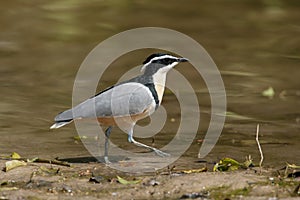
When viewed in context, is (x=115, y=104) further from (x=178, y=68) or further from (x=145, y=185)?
(x=178, y=68)

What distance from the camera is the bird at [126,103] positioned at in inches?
336

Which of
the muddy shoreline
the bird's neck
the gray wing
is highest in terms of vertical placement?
the bird's neck

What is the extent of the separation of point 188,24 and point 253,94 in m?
4.67

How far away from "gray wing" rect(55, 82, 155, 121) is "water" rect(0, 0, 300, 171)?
64 centimetres

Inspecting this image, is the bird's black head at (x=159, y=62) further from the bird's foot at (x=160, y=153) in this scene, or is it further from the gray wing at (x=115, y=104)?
the bird's foot at (x=160, y=153)

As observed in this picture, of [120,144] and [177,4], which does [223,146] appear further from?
[177,4]

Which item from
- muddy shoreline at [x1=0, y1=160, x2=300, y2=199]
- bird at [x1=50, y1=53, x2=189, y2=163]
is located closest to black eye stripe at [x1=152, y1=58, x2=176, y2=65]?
bird at [x1=50, y1=53, x2=189, y2=163]

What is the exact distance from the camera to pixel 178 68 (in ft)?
45.2

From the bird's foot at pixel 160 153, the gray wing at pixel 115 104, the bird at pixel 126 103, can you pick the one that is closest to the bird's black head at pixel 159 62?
the bird at pixel 126 103

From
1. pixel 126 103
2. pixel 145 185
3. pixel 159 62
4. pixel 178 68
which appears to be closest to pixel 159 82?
pixel 159 62

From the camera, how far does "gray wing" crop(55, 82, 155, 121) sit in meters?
8.55

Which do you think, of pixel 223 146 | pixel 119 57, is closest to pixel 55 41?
pixel 119 57

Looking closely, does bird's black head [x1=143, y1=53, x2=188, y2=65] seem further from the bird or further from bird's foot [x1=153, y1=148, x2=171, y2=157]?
bird's foot [x1=153, y1=148, x2=171, y2=157]

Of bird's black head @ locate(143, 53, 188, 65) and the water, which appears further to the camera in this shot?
the water
